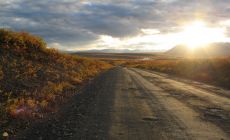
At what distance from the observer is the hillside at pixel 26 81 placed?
36.1 ft

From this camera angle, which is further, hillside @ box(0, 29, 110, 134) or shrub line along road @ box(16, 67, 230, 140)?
hillside @ box(0, 29, 110, 134)

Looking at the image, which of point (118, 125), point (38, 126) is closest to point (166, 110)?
point (118, 125)

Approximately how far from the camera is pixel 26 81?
53.9 ft

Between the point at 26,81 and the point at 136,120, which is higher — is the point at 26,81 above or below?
above

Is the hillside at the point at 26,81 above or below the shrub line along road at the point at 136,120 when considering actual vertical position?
above

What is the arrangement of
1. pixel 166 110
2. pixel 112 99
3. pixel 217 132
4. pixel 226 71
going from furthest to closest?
pixel 226 71
pixel 112 99
pixel 166 110
pixel 217 132

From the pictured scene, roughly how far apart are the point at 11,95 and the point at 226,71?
2502 centimetres

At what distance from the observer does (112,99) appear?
15.5 metres

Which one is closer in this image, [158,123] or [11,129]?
[11,129]

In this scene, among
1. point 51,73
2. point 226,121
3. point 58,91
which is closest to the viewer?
point 226,121

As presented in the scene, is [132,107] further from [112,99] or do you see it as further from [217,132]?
[217,132]

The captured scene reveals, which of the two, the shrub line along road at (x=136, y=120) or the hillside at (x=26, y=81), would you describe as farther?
the hillside at (x=26, y=81)

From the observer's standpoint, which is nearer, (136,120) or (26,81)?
(136,120)

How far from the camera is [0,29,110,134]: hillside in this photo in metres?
11.0
